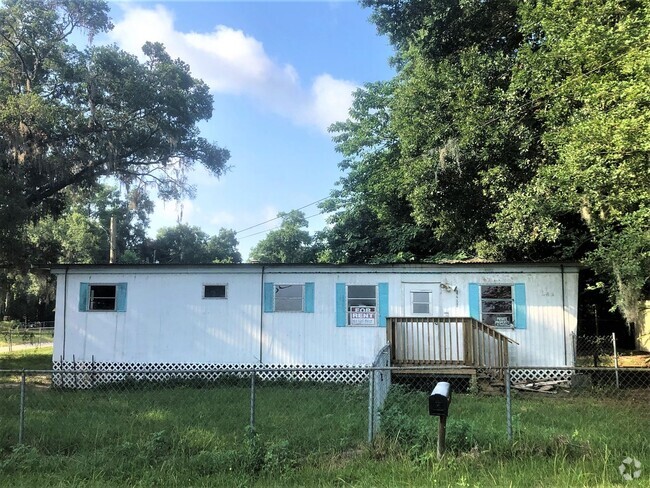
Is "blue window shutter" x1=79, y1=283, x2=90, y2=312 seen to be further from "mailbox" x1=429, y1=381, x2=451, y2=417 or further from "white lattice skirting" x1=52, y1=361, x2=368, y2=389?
"mailbox" x1=429, y1=381, x2=451, y2=417

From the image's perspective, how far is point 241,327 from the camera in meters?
12.1

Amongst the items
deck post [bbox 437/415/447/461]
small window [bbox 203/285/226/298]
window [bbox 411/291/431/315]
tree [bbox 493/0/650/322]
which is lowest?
deck post [bbox 437/415/447/461]

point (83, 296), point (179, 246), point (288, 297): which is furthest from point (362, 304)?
point (179, 246)

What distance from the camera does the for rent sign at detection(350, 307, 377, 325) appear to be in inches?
469

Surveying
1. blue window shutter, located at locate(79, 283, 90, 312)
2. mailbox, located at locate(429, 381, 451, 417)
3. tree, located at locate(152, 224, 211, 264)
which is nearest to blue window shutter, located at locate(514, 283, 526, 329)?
mailbox, located at locate(429, 381, 451, 417)

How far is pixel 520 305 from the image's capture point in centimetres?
1172

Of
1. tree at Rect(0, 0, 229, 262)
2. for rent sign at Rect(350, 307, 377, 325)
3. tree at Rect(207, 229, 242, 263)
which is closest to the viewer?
for rent sign at Rect(350, 307, 377, 325)

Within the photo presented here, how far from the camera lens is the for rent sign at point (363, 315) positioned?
11922 millimetres

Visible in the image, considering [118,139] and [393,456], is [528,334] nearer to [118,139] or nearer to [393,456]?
[393,456]

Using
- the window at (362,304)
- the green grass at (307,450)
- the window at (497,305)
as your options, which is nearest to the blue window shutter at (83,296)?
the green grass at (307,450)

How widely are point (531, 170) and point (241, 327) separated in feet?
26.3

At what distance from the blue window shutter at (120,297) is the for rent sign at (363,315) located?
5.72m

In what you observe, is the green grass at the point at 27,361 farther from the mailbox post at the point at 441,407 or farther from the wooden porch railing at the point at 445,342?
the mailbox post at the point at 441,407

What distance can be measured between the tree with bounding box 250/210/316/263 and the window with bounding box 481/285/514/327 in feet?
137
